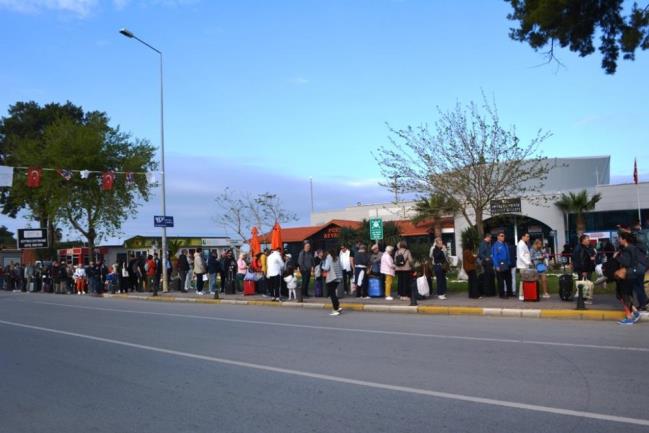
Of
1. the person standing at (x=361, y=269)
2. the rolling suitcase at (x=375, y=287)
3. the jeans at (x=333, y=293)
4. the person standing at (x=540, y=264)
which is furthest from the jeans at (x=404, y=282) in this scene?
the person standing at (x=540, y=264)

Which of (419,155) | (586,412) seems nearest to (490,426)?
(586,412)

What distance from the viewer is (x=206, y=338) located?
39.3 ft

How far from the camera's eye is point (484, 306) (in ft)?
50.5

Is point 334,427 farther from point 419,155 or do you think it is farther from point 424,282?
point 419,155

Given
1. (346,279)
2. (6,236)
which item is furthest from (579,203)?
(6,236)

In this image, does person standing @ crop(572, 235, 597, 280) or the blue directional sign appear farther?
the blue directional sign

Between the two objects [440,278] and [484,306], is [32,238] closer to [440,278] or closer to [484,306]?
[440,278]

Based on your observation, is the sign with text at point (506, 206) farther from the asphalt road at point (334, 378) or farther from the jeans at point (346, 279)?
the asphalt road at point (334, 378)

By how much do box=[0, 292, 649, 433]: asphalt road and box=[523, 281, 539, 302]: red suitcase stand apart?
2.55m

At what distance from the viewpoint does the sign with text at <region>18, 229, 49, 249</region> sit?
50031 mm

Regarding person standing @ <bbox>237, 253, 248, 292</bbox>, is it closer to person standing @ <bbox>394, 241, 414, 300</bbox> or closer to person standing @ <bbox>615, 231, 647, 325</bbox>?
person standing @ <bbox>394, 241, 414, 300</bbox>

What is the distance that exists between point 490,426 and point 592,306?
9768 millimetres

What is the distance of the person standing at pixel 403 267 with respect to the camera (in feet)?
59.8

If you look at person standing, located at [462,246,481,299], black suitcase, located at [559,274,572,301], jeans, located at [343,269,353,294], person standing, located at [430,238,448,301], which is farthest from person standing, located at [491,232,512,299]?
jeans, located at [343,269,353,294]
